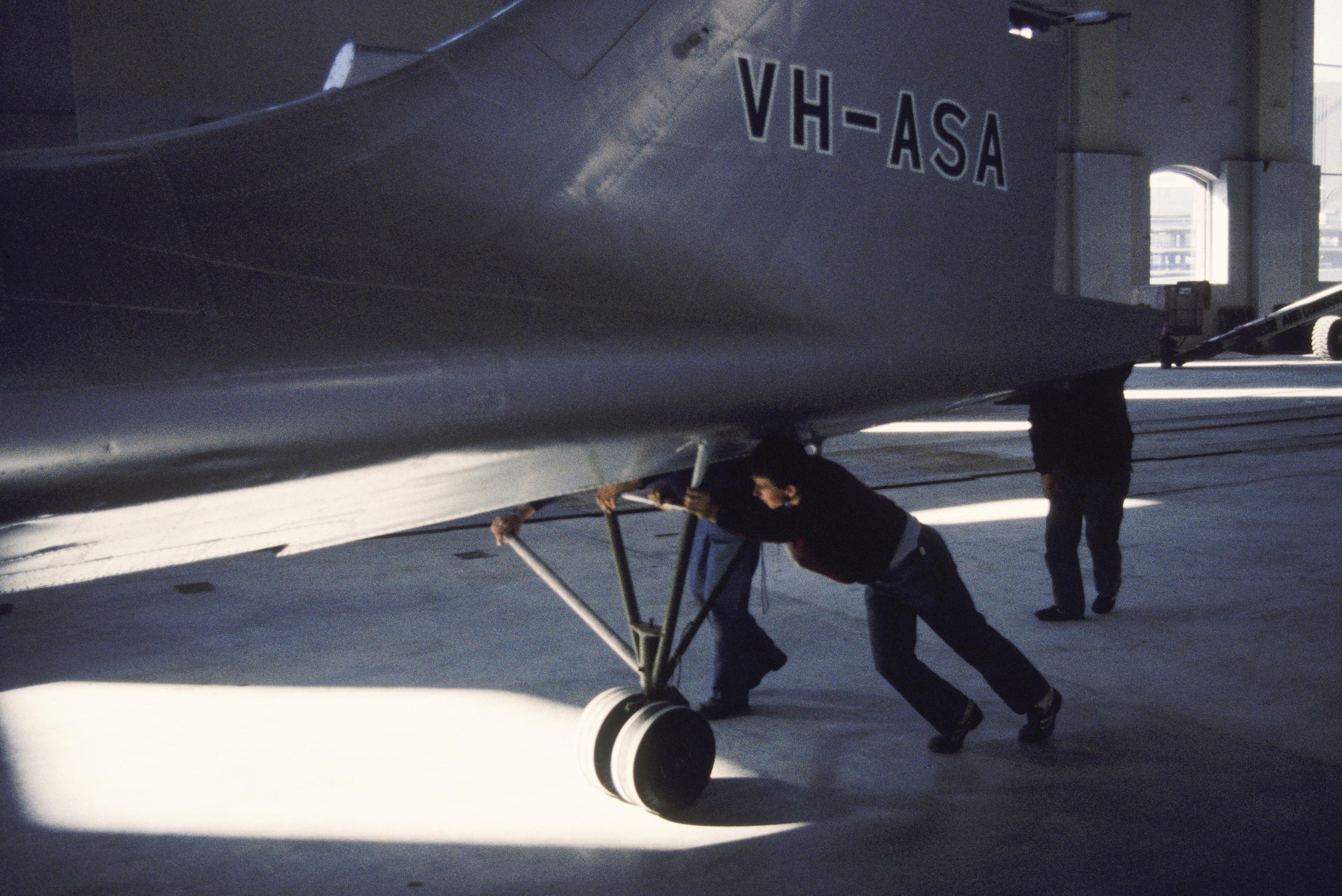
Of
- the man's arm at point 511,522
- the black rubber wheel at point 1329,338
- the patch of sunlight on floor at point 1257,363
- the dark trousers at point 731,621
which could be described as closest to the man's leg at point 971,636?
the dark trousers at point 731,621

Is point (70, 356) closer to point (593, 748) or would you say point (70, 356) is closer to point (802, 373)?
point (802, 373)

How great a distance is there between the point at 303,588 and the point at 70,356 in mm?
4907

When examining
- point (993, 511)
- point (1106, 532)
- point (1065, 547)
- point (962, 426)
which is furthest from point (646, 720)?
point (962, 426)

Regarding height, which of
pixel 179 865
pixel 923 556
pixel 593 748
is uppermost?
pixel 923 556

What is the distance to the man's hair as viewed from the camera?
120 inches

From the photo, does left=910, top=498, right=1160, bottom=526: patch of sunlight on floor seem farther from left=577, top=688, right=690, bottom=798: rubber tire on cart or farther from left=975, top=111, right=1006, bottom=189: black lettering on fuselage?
left=975, top=111, right=1006, bottom=189: black lettering on fuselage

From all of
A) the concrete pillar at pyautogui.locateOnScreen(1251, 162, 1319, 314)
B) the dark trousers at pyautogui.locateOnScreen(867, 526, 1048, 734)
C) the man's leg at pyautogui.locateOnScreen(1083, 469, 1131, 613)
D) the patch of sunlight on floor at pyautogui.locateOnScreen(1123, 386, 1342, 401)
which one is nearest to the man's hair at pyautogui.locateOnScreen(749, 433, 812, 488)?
the dark trousers at pyautogui.locateOnScreen(867, 526, 1048, 734)

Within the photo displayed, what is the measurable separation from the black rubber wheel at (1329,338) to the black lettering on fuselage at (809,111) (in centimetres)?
2283

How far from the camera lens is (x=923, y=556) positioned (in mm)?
3520

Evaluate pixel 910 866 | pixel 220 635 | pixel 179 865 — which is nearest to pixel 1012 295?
pixel 910 866

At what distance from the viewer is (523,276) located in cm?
235

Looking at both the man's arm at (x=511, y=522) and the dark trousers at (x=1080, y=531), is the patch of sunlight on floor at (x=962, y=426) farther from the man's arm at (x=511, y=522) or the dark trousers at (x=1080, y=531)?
the man's arm at (x=511, y=522)

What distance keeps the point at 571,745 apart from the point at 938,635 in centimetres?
137

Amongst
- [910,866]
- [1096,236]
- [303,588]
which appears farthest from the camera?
[1096,236]
